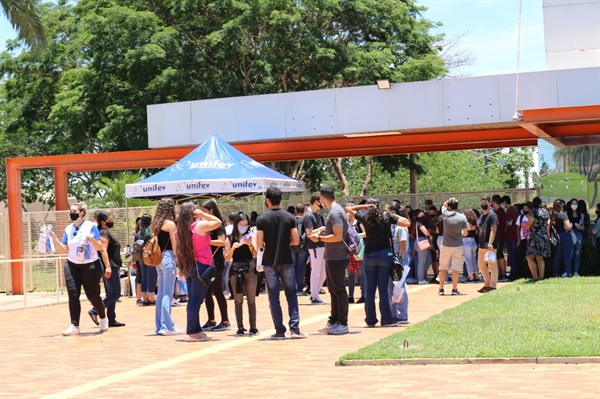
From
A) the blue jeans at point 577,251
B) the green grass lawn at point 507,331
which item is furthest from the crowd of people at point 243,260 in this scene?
the blue jeans at point 577,251

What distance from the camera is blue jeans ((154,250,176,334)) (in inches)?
523

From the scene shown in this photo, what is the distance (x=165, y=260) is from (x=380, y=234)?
2.98 metres

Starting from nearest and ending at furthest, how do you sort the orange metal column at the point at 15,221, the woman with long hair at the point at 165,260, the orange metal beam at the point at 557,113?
the woman with long hair at the point at 165,260 < the orange metal beam at the point at 557,113 < the orange metal column at the point at 15,221

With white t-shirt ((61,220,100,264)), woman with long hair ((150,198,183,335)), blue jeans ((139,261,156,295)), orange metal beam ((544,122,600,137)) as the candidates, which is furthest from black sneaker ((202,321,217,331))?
orange metal beam ((544,122,600,137))

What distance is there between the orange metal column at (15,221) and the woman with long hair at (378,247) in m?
13.8

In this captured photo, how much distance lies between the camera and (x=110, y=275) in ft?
47.5

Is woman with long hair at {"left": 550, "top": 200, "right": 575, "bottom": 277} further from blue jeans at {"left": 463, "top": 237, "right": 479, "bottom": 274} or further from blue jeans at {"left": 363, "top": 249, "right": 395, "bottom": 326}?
blue jeans at {"left": 363, "top": 249, "right": 395, "bottom": 326}

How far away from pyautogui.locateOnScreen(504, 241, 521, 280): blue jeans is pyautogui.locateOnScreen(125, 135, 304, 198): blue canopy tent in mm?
5043

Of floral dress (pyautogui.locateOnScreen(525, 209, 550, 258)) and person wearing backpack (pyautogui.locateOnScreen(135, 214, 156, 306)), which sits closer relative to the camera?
person wearing backpack (pyautogui.locateOnScreen(135, 214, 156, 306))

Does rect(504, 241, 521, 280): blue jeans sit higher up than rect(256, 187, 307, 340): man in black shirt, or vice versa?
rect(256, 187, 307, 340): man in black shirt

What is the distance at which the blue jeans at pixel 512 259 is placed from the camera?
2133 cm

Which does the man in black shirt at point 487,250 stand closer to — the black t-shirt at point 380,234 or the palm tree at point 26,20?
the black t-shirt at point 380,234

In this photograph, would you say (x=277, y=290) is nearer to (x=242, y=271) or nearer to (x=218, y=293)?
(x=242, y=271)

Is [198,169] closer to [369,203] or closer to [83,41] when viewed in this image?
[369,203]
